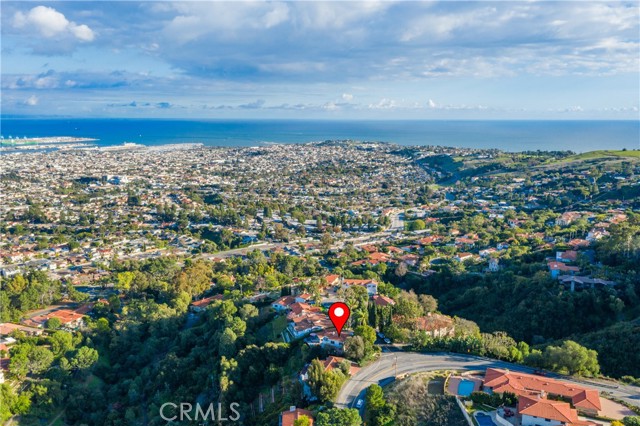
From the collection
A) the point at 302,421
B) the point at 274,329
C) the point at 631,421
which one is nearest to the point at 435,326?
the point at 274,329

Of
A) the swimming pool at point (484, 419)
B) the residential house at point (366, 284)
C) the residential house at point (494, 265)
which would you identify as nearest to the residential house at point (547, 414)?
the swimming pool at point (484, 419)

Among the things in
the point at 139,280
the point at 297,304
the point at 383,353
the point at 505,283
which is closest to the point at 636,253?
the point at 505,283

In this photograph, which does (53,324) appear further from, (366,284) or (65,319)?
(366,284)

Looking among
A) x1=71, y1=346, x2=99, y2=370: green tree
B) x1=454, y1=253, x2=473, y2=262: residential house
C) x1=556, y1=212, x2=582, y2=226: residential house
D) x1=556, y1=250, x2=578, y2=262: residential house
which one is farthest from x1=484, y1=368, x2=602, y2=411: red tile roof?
x1=556, y1=212, x2=582, y2=226: residential house

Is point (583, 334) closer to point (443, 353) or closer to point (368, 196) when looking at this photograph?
point (443, 353)

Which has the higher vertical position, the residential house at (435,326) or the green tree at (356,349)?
the green tree at (356,349)

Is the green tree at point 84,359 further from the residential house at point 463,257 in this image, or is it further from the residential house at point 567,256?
the residential house at point 567,256
